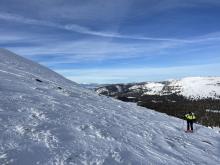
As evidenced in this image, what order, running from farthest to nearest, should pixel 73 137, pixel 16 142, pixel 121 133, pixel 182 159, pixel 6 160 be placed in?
pixel 121 133, pixel 182 159, pixel 73 137, pixel 16 142, pixel 6 160

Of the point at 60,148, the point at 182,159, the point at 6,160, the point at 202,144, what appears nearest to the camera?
the point at 6,160

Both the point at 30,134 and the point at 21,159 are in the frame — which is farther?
the point at 30,134

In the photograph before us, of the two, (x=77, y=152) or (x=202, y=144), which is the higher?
(x=77, y=152)

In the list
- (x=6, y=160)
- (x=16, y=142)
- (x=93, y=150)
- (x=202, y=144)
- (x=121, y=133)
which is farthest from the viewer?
(x=202, y=144)

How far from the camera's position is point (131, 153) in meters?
16.4

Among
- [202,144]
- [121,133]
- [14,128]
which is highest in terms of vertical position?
[14,128]

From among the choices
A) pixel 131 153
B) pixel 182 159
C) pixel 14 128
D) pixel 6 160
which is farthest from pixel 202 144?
pixel 6 160

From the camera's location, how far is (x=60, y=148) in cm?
1390

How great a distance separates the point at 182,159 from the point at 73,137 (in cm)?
720

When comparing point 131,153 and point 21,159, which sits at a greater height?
point 21,159

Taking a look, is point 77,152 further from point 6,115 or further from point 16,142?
point 6,115

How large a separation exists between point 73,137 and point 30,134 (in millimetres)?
2482

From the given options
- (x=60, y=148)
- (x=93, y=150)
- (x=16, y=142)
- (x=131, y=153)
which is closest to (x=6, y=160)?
(x=16, y=142)

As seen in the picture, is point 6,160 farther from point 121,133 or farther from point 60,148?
point 121,133
